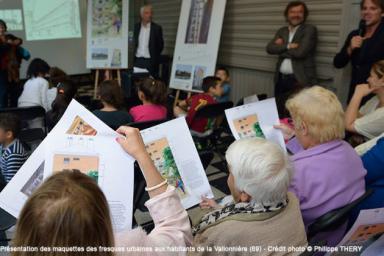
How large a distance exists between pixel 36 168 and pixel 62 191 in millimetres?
563

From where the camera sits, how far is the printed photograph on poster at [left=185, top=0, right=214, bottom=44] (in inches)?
200

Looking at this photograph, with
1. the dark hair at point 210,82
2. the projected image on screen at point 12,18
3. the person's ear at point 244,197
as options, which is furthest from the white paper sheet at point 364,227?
the projected image on screen at point 12,18

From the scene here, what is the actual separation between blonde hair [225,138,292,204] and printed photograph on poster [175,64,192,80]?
4.20 meters

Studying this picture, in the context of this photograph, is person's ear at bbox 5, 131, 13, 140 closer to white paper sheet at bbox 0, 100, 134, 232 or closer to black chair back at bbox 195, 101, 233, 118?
white paper sheet at bbox 0, 100, 134, 232

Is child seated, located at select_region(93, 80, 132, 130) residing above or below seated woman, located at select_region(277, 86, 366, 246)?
below

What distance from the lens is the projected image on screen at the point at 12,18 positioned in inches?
263

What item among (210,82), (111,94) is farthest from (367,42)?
(111,94)

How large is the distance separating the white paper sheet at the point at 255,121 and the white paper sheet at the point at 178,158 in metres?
0.41

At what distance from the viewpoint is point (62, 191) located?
71 centimetres

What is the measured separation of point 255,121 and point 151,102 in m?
1.31

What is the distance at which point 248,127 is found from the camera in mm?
1859

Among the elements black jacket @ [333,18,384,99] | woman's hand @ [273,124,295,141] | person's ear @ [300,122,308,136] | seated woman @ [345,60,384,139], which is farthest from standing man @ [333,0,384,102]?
person's ear @ [300,122,308,136]

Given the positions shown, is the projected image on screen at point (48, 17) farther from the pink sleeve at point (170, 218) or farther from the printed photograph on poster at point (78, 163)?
the pink sleeve at point (170, 218)

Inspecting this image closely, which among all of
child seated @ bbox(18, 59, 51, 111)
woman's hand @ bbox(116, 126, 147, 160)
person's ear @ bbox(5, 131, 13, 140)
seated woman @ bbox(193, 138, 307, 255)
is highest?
woman's hand @ bbox(116, 126, 147, 160)
